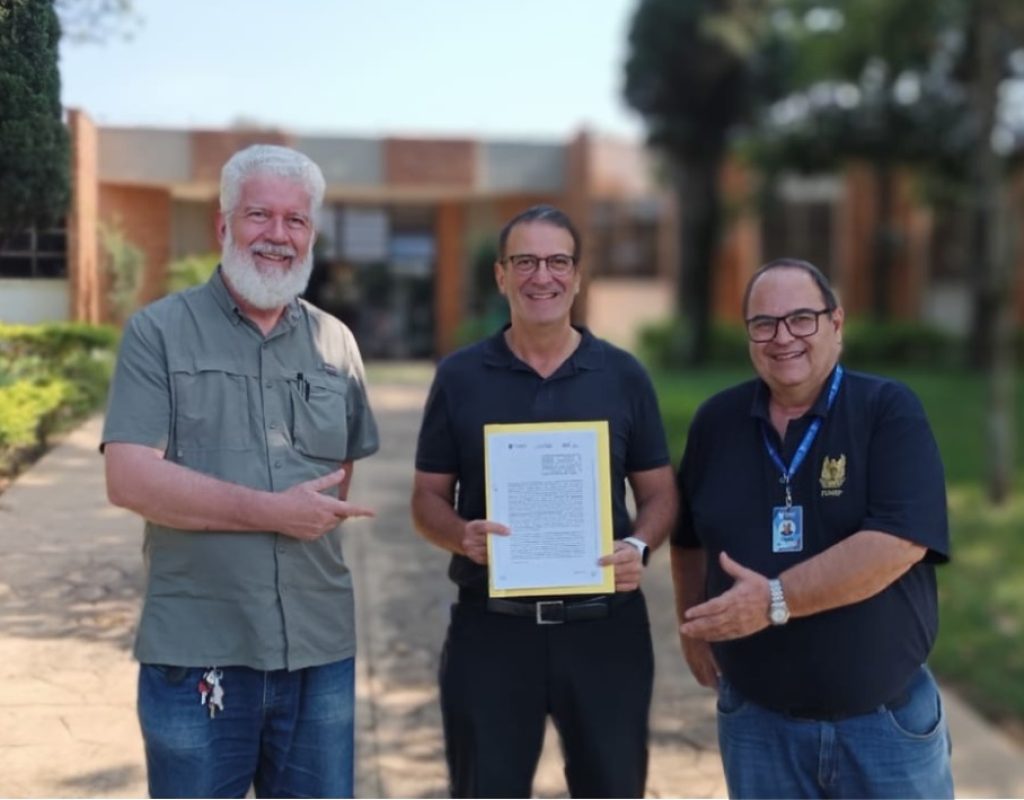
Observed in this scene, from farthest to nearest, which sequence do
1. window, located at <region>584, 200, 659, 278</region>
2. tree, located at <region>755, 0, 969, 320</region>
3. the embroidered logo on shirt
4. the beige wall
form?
window, located at <region>584, 200, 659, 278</region>
the beige wall
tree, located at <region>755, 0, 969, 320</region>
the embroidered logo on shirt

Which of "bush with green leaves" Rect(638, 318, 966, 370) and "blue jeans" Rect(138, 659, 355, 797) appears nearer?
"blue jeans" Rect(138, 659, 355, 797)

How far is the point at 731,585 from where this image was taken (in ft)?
9.12

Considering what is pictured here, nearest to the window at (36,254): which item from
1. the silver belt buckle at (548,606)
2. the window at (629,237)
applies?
the silver belt buckle at (548,606)

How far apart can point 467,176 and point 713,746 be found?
6.17m

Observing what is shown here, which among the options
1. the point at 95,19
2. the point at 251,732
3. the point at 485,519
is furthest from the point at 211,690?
the point at 95,19

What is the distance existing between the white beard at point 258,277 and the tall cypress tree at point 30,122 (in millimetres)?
610

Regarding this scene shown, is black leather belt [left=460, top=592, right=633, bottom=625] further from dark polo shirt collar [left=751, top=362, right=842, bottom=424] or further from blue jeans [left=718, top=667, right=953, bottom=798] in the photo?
dark polo shirt collar [left=751, top=362, right=842, bottom=424]

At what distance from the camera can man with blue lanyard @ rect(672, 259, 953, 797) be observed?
8.50 feet

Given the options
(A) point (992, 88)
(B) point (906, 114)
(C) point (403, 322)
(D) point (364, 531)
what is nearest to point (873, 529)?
(D) point (364, 531)

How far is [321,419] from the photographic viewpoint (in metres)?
2.59

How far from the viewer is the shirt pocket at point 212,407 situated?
2.47 meters

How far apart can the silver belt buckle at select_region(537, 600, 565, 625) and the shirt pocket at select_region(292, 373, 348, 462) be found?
2.03ft

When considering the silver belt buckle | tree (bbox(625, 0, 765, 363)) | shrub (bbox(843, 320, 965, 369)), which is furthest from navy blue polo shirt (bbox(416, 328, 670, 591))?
shrub (bbox(843, 320, 965, 369))

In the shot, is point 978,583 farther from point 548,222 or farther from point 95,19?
point 95,19
